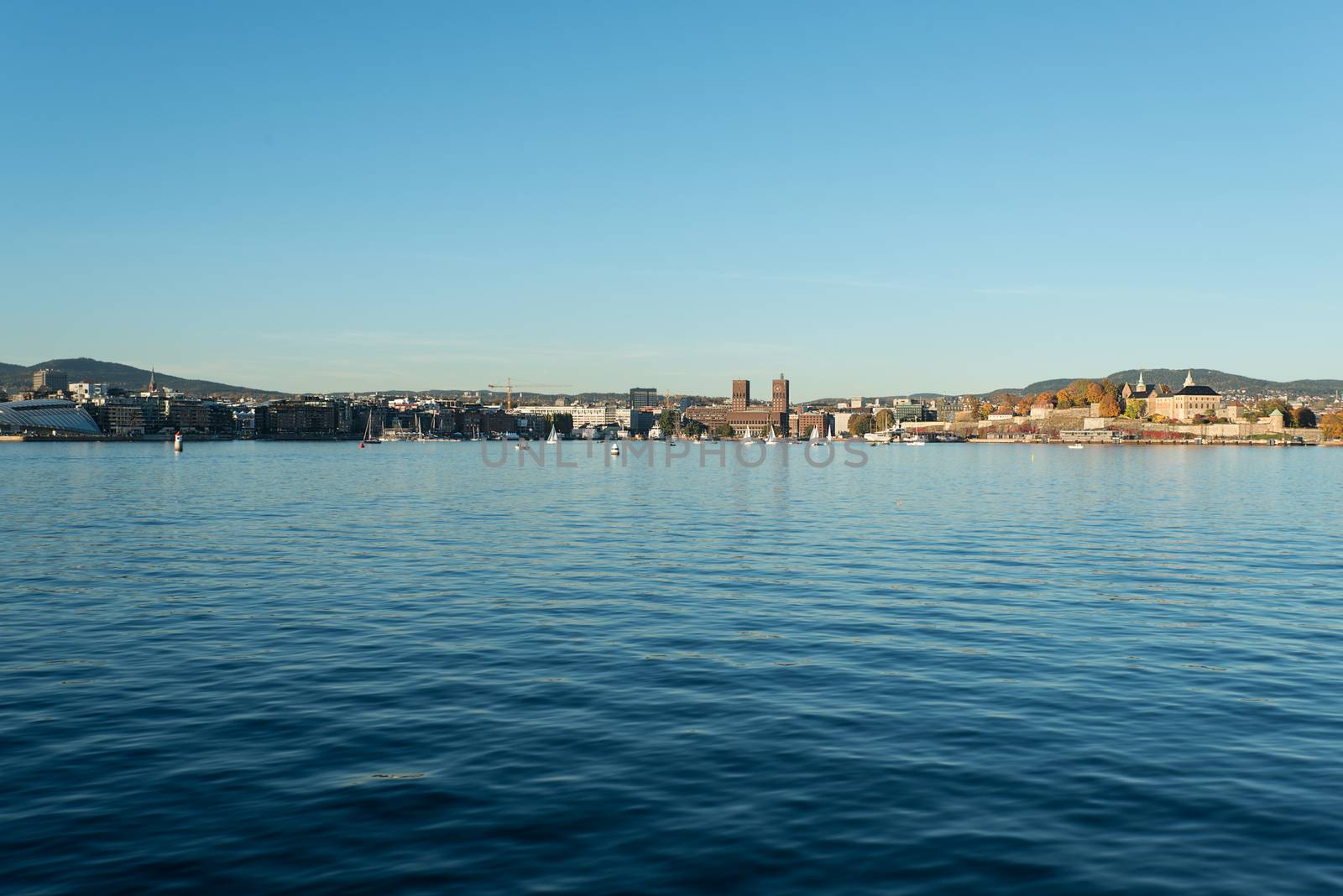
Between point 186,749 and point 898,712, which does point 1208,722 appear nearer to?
point 898,712

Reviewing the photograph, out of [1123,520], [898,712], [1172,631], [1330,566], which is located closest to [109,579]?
[898,712]

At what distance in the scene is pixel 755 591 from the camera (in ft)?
94.6

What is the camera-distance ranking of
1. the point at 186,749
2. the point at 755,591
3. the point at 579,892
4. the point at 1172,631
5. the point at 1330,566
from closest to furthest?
the point at 579,892
the point at 186,749
the point at 1172,631
the point at 755,591
the point at 1330,566

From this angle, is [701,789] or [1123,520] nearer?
[701,789]

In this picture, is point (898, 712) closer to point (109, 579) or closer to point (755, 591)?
point (755, 591)

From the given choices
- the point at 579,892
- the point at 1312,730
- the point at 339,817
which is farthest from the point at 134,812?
the point at 1312,730

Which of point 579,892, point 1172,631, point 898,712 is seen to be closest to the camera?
point 579,892

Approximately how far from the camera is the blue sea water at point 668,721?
10.4 meters

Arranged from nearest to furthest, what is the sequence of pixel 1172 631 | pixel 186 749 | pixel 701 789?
pixel 701 789, pixel 186 749, pixel 1172 631

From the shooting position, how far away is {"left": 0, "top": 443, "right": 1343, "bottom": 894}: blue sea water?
10.4m

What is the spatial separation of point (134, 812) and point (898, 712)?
34.3 feet

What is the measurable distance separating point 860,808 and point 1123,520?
46346mm

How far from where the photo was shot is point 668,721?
1551 centimetres

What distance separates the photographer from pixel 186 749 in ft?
45.7
